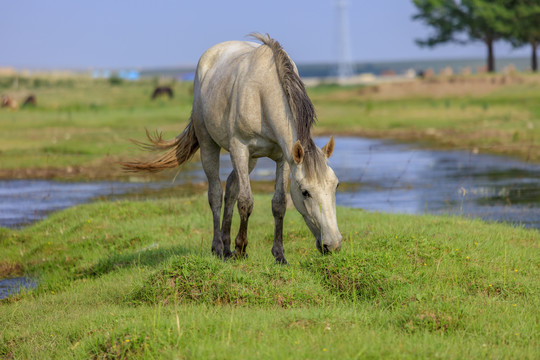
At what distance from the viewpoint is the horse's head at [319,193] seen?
240 inches

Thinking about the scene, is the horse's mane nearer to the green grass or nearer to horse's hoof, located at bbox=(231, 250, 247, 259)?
the green grass

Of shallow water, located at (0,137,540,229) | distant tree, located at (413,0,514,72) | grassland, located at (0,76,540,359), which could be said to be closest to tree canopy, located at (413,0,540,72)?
distant tree, located at (413,0,514,72)

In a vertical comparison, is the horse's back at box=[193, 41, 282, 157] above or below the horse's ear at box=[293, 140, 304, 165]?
above

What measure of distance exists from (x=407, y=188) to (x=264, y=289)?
9.49 meters

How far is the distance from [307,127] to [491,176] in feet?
35.6

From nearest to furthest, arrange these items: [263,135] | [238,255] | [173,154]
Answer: [263,135], [238,255], [173,154]

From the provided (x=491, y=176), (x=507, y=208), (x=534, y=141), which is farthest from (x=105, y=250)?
(x=534, y=141)

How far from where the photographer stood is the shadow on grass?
805 cm

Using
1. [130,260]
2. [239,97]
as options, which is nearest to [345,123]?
[130,260]

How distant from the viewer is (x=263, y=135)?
264 inches

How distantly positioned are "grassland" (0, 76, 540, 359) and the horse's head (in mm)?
230

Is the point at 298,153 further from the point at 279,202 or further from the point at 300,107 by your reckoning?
the point at 279,202

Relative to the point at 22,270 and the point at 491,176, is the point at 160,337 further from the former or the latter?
the point at 491,176

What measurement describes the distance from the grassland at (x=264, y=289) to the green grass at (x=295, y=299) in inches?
0.6
